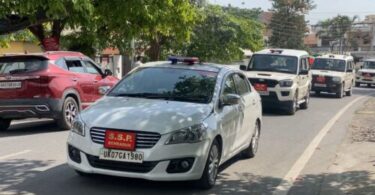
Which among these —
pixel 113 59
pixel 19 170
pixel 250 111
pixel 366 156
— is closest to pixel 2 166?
pixel 19 170

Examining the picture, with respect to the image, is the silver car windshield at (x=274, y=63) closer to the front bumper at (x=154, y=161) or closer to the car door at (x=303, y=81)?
the car door at (x=303, y=81)

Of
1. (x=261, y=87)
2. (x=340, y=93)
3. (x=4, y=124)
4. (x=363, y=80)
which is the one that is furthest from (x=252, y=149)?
(x=363, y=80)

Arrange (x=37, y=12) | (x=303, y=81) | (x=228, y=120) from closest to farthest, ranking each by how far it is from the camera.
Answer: (x=37, y=12) < (x=228, y=120) < (x=303, y=81)

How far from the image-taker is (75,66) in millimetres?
13133

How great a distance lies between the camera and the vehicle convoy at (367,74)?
3988 centimetres

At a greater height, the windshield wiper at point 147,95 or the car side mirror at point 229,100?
the windshield wiper at point 147,95

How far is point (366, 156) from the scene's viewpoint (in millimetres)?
10055

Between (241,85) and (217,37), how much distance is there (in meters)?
24.6

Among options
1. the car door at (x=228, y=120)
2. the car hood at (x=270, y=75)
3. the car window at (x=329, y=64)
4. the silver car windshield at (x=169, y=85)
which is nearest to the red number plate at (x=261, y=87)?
the car hood at (x=270, y=75)

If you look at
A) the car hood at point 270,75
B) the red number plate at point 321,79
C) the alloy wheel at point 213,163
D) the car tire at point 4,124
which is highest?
the car hood at point 270,75

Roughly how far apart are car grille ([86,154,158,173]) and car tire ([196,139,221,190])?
0.74 meters

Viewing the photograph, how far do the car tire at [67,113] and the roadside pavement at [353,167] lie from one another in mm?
5548

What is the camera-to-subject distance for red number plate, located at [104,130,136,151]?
661 centimetres

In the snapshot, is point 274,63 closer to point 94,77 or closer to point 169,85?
point 94,77
